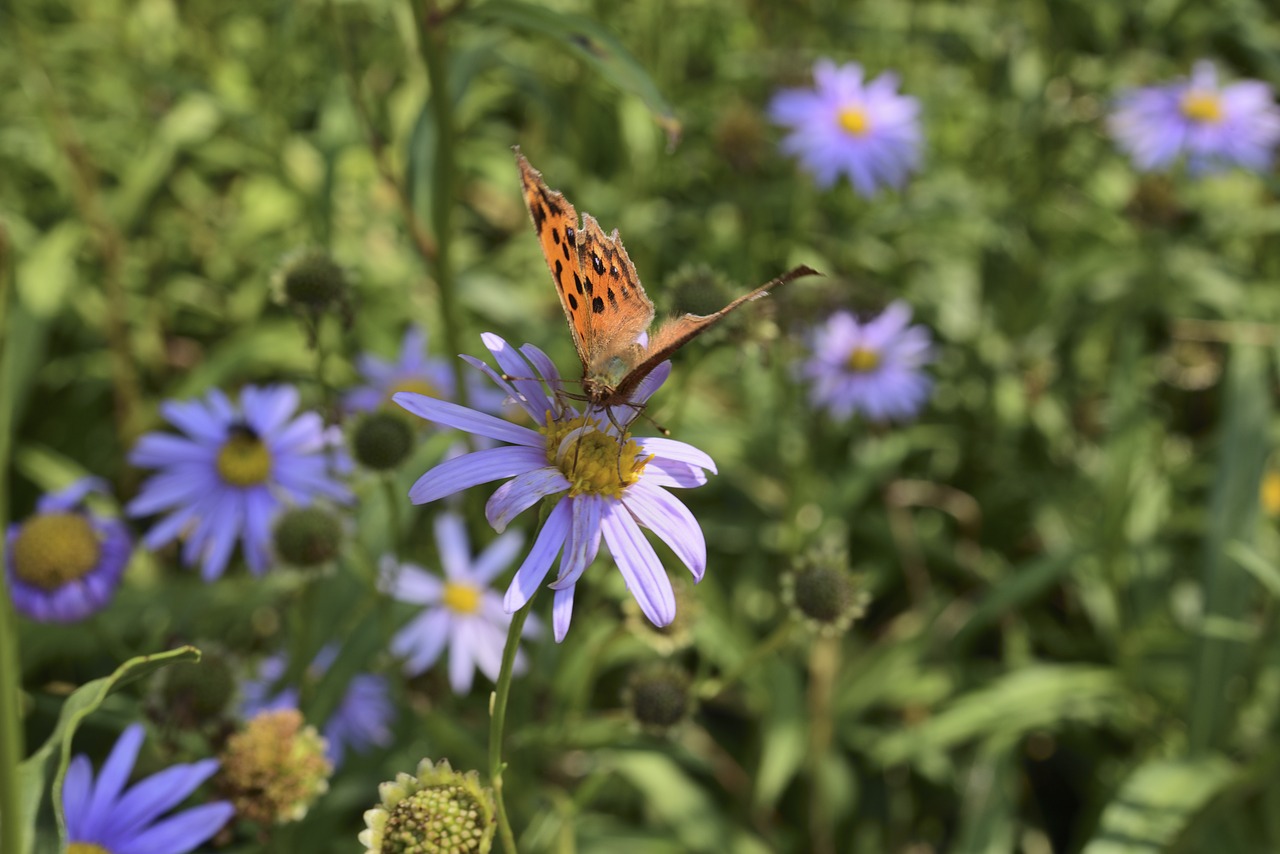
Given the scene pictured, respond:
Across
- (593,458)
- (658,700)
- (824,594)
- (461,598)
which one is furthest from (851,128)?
(593,458)

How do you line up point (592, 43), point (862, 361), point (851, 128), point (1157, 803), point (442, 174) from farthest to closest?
1. point (851, 128)
2. point (862, 361)
3. point (1157, 803)
4. point (442, 174)
5. point (592, 43)

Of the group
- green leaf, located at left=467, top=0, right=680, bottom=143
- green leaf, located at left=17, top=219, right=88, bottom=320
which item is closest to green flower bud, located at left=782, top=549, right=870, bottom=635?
A: green leaf, located at left=467, top=0, right=680, bottom=143

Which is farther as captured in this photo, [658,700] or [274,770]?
[658,700]

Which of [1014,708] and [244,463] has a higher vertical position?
[244,463]

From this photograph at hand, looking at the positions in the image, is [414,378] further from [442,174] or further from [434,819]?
[434,819]

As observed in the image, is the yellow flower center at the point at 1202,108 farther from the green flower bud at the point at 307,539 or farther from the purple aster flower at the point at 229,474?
the green flower bud at the point at 307,539

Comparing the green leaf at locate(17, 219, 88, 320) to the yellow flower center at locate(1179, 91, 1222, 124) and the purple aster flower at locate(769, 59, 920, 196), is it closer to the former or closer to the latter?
the purple aster flower at locate(769, 59, 920, 196)

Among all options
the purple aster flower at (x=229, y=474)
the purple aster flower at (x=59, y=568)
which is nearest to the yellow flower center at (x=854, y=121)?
the purple aster flower at (x=229, y=474)

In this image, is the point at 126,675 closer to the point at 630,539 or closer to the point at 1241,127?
the point at 630,539
